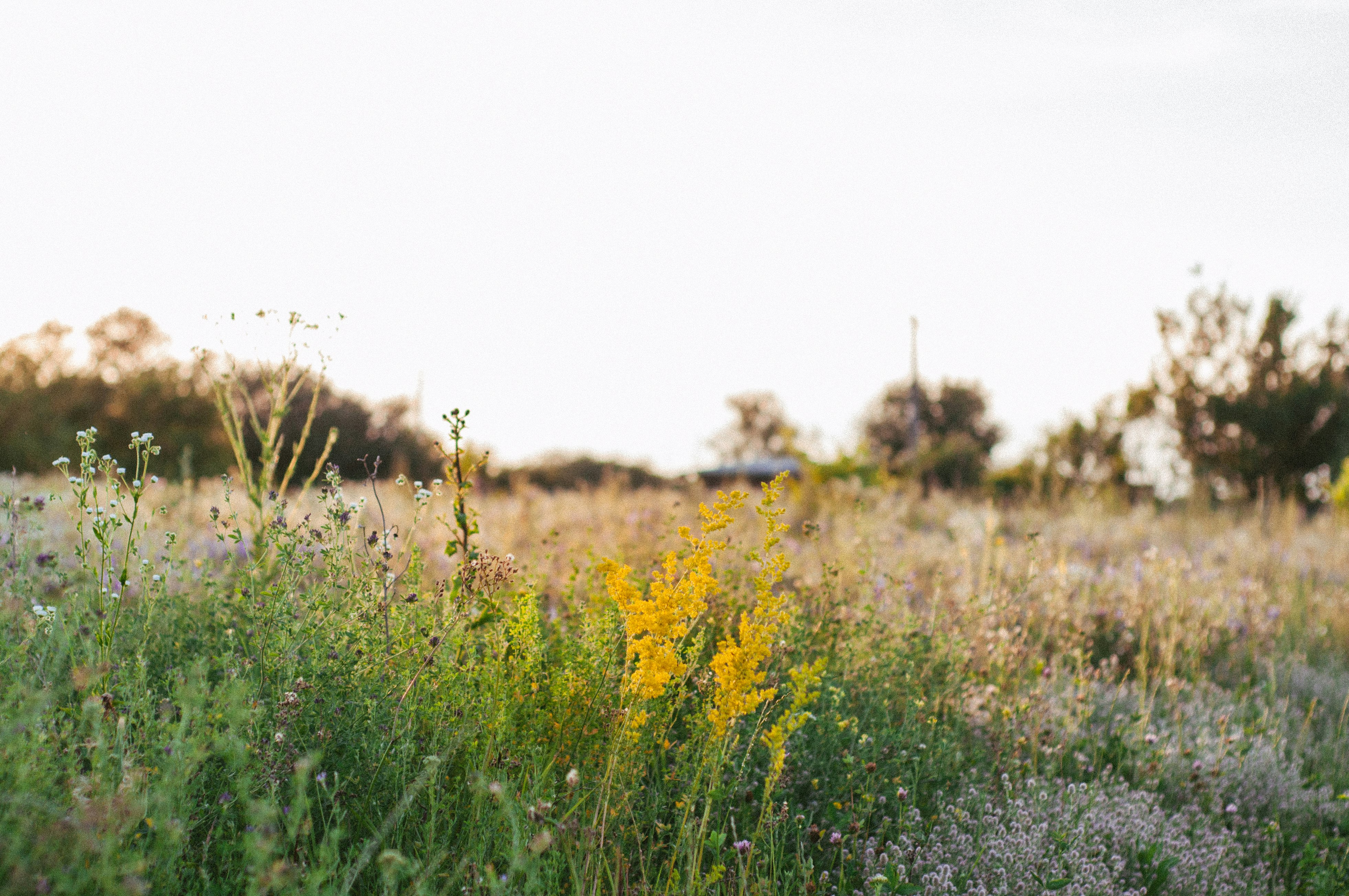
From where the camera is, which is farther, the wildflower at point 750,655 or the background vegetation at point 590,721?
the wildflower at point 750,655

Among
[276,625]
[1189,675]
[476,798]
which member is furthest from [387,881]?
[1189,675]

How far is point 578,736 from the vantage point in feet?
8.07

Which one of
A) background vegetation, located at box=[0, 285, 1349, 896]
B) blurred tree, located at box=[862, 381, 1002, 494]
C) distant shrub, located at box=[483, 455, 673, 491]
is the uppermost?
blurred tree, located at box=[862, 381, 1002, 494]

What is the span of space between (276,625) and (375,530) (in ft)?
1.69

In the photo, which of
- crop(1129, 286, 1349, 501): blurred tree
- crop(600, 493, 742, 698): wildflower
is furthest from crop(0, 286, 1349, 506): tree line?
crop(600, 493, 742, 698): wildflower

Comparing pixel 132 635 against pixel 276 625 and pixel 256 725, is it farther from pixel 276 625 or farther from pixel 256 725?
pixel 256 725

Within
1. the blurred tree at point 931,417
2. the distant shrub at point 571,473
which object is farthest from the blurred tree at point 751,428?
the distant shrub at point 571,473

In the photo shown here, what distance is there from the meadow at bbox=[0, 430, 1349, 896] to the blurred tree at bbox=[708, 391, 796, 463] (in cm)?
5648

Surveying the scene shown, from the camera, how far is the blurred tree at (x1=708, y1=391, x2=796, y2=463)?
201ft

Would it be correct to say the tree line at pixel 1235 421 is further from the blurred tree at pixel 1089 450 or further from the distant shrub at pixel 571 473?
the distant shrub at pixel 571 473

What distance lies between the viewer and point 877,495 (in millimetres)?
9992

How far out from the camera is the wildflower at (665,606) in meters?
2.06

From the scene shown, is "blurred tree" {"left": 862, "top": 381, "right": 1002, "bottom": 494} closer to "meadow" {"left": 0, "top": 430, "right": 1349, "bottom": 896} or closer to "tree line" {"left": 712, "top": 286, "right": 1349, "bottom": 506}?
"tree line" {"left": 712, "top": 286, "right": 1349, "bottom": 506}

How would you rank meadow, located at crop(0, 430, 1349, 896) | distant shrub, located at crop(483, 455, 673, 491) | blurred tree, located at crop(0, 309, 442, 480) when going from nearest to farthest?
meadow, located at crop(0, 430, 1349, 896) < blurred tree, located at crop(0, 309, 442, 480) < distant shrub, located at crop(483, 455, 673, 491)
